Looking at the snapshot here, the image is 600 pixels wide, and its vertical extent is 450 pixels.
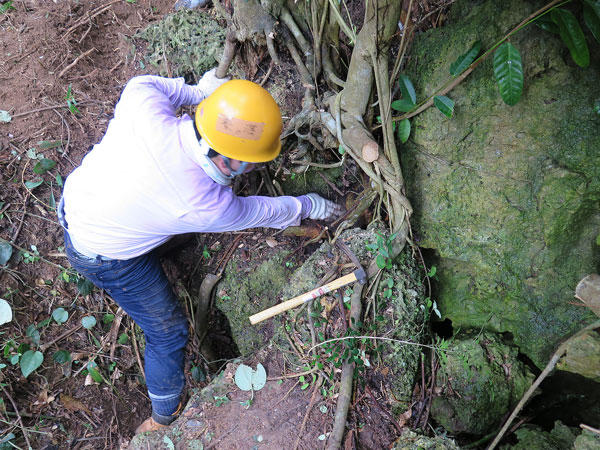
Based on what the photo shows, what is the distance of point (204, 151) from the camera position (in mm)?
2051

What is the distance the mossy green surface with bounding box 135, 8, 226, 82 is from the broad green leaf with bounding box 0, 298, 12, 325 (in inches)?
85.8

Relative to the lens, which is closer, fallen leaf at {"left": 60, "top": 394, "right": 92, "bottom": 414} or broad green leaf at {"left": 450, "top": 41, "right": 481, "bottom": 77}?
broad green leaf at {"left": 450, "top": 41, "right": 481, "bottom": 77}

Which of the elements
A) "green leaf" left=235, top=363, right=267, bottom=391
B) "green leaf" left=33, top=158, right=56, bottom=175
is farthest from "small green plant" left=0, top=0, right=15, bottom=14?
"green leaf" left=235, top=363, right=267, bottom=391

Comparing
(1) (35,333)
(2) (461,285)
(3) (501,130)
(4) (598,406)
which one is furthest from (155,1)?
(4) (598,406)

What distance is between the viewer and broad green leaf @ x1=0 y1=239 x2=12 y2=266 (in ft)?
9.53

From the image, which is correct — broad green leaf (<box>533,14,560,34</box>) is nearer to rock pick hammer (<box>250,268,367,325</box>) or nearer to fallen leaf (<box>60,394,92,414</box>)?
rock pick hammer (<box>250,268,367,325</box>)

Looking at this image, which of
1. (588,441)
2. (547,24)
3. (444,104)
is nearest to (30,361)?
(444,104)

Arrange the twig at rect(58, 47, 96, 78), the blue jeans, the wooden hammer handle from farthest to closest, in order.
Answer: the twig at rect(58, 47, 96, 78), the blue jeans, the wooden hammer handle

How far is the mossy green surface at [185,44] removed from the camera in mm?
3197

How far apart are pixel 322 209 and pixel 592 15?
1.73 m

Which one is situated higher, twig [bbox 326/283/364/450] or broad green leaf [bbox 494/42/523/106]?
broad green leaf [bbox 494/42/523/106]

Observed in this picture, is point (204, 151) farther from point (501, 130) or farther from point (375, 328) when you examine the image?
point (501, 130)

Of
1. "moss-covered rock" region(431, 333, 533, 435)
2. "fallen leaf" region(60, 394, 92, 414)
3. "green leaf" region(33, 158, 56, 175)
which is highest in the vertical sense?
"moss-covered rock" region(431, 333, 533, 435)

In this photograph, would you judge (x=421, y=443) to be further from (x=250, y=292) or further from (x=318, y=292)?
(x=250, y=292)
